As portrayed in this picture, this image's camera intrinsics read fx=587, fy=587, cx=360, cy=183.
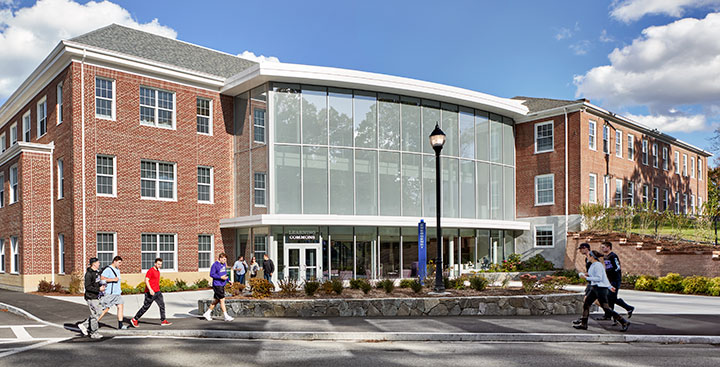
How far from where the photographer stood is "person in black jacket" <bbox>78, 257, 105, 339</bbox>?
12.6 m

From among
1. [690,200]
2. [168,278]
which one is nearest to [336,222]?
[168,278]

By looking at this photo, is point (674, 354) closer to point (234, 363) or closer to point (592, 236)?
point (234, 363)

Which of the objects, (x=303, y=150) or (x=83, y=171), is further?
(x=303, y=150)

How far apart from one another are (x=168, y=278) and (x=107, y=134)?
6912mm

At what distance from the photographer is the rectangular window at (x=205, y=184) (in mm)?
28438

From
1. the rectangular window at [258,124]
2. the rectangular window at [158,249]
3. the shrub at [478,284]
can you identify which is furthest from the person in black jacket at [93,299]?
the rectangular window at [258,124]

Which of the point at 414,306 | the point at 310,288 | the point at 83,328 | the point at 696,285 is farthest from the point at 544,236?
the point at 83,328

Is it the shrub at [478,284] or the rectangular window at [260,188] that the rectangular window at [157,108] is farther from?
the shrub at [478,284]

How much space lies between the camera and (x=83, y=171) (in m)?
24.8

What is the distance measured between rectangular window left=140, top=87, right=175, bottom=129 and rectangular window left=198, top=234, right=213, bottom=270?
5.53 meters

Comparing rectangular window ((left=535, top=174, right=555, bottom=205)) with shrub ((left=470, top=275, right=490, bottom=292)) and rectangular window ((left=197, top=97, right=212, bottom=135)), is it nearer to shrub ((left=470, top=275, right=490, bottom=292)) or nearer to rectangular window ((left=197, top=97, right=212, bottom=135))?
shrub ((left=470, top=275, right=490, bottom=292))

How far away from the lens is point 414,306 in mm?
15945

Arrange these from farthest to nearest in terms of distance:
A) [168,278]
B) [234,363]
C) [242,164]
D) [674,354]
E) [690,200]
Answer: [690,200] → [242,164] → [168,278] → [674,354] → [234,363]

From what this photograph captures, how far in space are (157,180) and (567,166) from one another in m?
21.8
